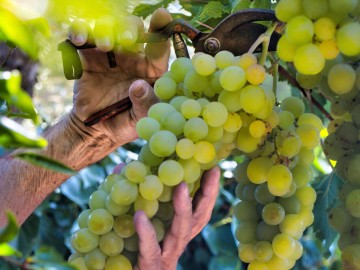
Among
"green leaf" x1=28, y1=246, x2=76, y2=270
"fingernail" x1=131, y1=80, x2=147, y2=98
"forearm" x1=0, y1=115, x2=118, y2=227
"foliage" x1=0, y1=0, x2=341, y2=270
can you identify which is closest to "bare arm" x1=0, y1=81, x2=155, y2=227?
"forearm" x1=0, y1=115, x2=118, y2=227

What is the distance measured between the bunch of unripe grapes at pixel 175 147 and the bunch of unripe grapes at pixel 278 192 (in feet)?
0.09

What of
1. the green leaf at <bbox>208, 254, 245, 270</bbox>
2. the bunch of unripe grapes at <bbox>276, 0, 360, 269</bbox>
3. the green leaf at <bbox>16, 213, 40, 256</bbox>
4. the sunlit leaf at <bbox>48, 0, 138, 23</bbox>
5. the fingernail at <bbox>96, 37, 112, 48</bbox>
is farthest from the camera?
the green leaf at <bbox>208, 254, 245, 270</bbox>

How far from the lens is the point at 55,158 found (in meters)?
1.18

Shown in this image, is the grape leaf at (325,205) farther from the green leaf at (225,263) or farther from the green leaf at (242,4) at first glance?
the green leaf at (225,263)

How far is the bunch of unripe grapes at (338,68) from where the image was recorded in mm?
585

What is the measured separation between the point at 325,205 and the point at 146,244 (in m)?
0.58

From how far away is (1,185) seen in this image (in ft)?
3.85

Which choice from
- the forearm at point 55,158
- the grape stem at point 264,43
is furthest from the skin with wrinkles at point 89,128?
the grape stem at point 264,43

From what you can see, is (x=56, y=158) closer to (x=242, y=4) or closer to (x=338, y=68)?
(x=242, y=4)

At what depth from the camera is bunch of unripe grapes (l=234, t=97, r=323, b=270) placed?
2.26 ft

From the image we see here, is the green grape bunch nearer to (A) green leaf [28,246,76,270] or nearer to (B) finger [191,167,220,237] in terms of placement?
(B) finger [191,167,220,237]

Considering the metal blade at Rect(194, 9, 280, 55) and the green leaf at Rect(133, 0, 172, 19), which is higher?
the metal blade at Rect(194, 9, 280, 55)

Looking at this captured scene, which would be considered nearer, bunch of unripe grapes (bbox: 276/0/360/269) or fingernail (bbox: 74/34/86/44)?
bunch of unripe grapes (bbox: 276/0/360/269)

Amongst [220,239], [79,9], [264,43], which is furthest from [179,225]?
[220,239]
